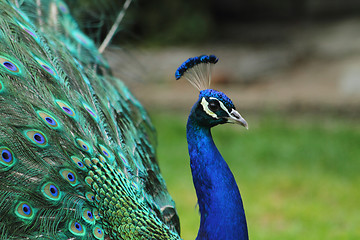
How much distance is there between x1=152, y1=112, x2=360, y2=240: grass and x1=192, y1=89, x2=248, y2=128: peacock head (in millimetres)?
1700

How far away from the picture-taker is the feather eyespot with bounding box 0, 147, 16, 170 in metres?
1.81

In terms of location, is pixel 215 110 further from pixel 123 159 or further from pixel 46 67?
pixel 46 67

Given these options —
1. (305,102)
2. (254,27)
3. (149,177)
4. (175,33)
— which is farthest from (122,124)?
(254,27)

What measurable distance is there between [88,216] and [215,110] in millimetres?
560

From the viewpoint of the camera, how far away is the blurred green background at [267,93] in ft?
13.1

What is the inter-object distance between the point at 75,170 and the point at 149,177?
0.41 meters

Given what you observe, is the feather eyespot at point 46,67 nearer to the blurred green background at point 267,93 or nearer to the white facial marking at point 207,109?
the white facial marking at point 207,109

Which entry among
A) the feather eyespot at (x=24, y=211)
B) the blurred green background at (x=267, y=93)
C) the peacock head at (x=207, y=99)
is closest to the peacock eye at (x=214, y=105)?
the peacock head at (x=207, y=99)

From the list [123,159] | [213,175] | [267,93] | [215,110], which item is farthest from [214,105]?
[267,93]

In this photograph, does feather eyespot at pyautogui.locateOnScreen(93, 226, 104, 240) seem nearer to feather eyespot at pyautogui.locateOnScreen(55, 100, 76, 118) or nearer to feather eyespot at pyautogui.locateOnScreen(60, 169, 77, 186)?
feather eyespot at pyautogui.locateOnScreen(60, 169, 77, 186)

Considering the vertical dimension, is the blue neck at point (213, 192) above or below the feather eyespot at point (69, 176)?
above

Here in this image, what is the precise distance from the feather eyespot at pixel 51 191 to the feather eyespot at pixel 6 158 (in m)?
0.13

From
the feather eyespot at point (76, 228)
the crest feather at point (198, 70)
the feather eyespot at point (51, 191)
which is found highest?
the crest feather at point (198, 70)

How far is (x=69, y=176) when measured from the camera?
6.27ft
